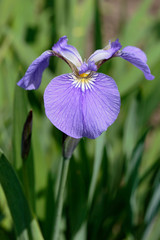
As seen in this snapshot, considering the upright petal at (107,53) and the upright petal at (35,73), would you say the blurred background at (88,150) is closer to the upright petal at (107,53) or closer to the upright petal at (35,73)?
the upright petal at (35,73)

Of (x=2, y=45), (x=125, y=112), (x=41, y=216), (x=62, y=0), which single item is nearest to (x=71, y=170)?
(x=41, y=216)

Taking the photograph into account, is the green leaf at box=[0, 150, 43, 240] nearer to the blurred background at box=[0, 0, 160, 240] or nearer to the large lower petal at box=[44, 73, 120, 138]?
the blurred background at box=[0, 0, 160, 240]

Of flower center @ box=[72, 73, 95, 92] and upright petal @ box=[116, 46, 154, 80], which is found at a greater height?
upright petal @ box=[116, 46, 154, 80]

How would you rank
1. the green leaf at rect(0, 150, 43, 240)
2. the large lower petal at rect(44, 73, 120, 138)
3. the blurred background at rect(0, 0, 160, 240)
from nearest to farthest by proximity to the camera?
the large lower petal at rect(44, 73, 120, 138) < the green leaf at rect(0, 150, 43, 240) < the blurred background at rect(0, 0, 160, 240)

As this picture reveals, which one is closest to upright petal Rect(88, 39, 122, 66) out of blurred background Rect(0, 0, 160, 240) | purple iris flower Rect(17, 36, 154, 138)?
purple iris flower Rect(17, 36, 154, 138)

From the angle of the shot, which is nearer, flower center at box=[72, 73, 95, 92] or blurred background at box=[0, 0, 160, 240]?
flower center at box=[72, 73, 95, 92]

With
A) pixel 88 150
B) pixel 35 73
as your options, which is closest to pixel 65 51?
pixel 35 73
